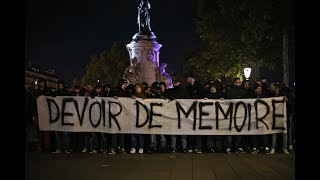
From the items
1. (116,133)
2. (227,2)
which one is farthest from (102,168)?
(227,2)

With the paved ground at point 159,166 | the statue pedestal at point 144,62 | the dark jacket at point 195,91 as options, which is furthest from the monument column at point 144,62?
the paved ground at point 159,166

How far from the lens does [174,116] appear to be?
13.5 meters

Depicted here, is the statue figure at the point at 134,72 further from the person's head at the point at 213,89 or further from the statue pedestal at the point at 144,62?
the person's head at the point at 213,89

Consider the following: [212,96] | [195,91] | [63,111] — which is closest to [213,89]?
[212,96]

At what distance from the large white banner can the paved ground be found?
83cm

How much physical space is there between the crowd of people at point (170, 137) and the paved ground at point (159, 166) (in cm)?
61

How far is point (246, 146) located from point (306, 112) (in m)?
8.77

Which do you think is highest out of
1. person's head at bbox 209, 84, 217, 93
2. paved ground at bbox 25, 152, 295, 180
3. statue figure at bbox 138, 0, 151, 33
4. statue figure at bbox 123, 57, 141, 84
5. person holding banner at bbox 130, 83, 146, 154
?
statue figure at bbox 138, 0, 151, 33

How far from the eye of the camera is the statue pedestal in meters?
32.8

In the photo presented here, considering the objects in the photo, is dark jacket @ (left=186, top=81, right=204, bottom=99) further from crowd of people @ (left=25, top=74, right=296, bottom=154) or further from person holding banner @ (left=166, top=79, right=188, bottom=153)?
person holding banner @ (left=166, top=79, right=188, bottom=153)

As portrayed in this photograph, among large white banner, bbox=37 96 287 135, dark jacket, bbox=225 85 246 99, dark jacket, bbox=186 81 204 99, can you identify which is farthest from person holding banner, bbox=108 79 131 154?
dark jacket, bbox=225 85 246 99

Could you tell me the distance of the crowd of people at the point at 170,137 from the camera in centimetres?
1336

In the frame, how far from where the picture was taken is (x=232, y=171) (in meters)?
10.0

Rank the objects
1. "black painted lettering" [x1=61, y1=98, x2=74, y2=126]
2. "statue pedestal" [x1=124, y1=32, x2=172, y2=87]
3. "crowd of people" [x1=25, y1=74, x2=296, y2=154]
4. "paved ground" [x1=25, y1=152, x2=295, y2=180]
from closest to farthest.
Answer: "paved ground" [x1=25, y1=152, x2=295, y2=180], "crowd of people" [x1=25, y1=74, x2=296, y2=154], "black painted lettering" [x1=61, y1=98, x2=74, y2=126], "statue pedestal" [x1=124, y1=32, x2=172, y2=87]
